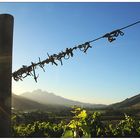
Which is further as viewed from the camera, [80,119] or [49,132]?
[49,132]

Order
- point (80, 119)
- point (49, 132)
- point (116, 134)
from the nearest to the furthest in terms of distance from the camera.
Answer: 1. point (80, 119)
2. point (116, 134)
3. point (49, 132)

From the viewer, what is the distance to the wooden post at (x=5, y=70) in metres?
2.11

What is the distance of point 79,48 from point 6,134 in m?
1.27

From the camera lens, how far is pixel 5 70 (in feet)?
7.11

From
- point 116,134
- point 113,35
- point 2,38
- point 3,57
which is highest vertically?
point 113,35

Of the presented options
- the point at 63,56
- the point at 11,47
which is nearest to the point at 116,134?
the point at 63,56

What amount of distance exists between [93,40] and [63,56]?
477 millimetres

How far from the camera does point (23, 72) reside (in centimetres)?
301

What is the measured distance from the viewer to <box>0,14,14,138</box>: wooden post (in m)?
2.11

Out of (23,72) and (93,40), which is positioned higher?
(93,40)

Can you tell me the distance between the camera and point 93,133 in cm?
1298

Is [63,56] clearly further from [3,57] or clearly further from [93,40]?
[3,57]

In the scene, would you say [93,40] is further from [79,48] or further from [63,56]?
[63,56]

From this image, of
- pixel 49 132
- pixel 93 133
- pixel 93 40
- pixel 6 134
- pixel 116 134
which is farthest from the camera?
pixel 49 132
